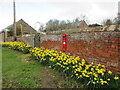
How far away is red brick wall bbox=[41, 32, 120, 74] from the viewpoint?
7.69 ft

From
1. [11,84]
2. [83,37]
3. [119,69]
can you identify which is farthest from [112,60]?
[11,84]

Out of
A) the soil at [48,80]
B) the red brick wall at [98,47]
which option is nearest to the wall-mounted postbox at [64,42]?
the red brick wall at [98,47]

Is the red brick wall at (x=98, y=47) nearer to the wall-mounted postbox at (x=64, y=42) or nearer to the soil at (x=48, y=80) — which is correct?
the wall-mounted postbox at (x=64, y=42)

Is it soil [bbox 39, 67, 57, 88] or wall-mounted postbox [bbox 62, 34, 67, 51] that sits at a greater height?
wall-mounted postbox [bbox 62, 34, 67, 51]

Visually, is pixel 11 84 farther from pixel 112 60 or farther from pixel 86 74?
pixel 112 60

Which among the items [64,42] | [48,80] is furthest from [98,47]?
[48,80]

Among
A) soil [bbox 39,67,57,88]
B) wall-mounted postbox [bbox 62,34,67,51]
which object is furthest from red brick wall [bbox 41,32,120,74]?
soil [bbox 39,67,57,88]

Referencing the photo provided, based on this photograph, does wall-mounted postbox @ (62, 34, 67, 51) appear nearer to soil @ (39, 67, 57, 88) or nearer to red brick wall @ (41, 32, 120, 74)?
red brick wall @ (41, 32, 120, 74)

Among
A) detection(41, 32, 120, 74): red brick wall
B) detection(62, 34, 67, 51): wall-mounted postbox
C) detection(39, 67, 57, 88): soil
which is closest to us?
detection(41, 32, 120, 74): red brick wall

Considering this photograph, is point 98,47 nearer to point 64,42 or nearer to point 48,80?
point 64,42

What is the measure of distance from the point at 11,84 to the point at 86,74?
6.74 feet

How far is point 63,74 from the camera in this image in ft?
9.80

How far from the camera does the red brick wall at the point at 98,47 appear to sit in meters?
2.34

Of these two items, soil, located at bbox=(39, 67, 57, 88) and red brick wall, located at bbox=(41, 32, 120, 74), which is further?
soil, located at bbox=(39, 67, 57, 88)
